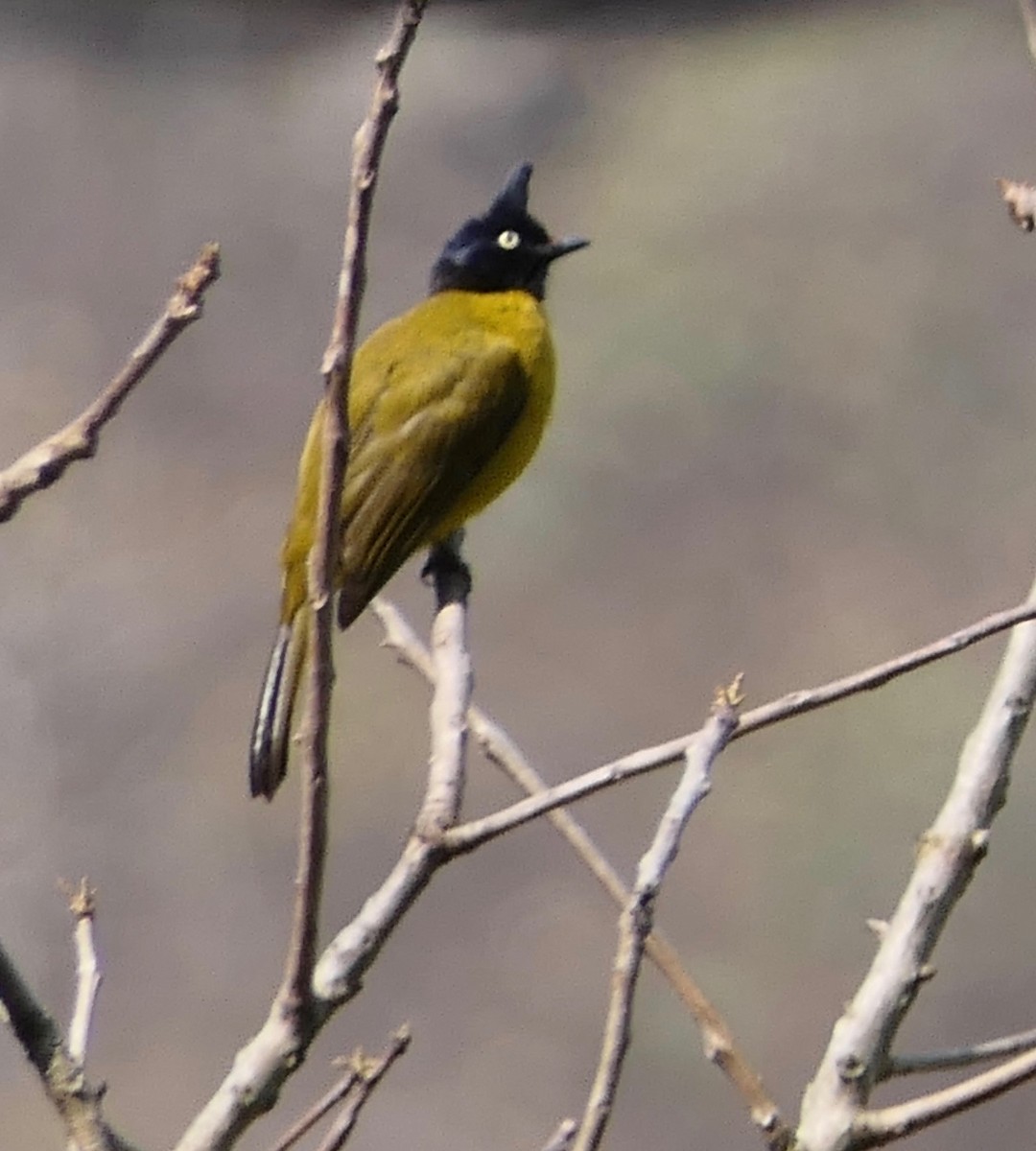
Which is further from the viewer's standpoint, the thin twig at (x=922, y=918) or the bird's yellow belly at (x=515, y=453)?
the bird's yellow belly at (x=515, y=453)

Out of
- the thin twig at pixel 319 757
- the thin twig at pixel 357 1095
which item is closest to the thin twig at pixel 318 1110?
the thin twig at pixel 357 1095

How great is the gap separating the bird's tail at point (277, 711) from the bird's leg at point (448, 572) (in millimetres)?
149

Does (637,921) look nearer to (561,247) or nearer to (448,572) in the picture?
(448,572)

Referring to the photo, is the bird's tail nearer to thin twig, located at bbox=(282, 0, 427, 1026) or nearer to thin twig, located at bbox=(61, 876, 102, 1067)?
thin twig, located at bbox=(61, 876, 102, 1067)

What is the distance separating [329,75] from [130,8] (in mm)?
411

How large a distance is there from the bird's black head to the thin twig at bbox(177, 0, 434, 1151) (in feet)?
4.69

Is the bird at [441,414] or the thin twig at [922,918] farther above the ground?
the bird at [441,414]

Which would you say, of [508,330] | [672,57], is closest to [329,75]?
[672,57]

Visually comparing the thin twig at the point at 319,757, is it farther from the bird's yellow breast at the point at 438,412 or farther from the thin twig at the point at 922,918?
the bird's yellow breast at the point at 438,412

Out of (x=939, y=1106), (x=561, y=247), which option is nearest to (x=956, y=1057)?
(x=939, y=1106)

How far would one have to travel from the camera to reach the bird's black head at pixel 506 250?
224 centimetres

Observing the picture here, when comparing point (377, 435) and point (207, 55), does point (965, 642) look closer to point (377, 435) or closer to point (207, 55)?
point (377, 435)

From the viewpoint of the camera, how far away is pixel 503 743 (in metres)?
1.16

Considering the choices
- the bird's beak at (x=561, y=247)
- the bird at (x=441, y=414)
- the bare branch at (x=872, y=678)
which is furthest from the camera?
the bird's beak at (x=561, y=247)
